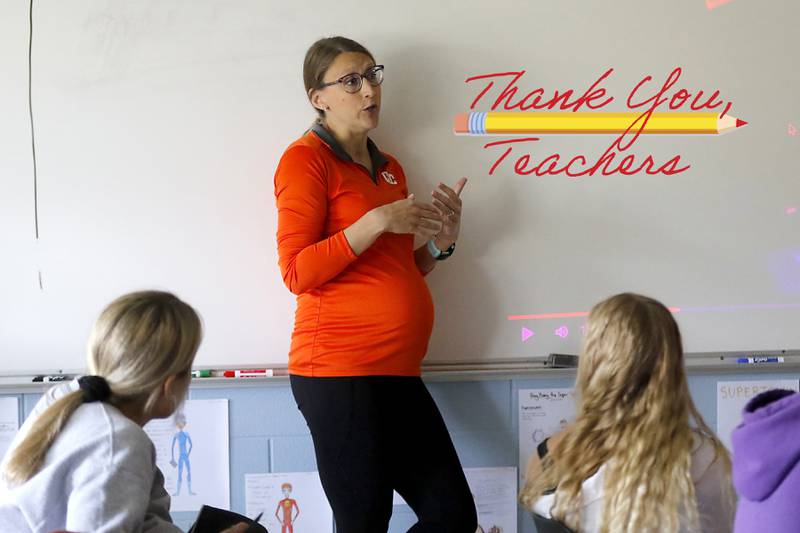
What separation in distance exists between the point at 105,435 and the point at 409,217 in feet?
3.22

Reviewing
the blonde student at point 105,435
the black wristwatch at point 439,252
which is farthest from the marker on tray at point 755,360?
the blonde student at point 105,435

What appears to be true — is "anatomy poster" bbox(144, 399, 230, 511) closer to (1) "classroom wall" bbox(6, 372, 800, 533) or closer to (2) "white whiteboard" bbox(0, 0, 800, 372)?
(1) "classroom wall" bbox(6, 372, 800, 533)

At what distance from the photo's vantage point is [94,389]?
1362 millimetres

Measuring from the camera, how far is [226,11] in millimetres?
2322

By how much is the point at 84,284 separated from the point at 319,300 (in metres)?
0.71

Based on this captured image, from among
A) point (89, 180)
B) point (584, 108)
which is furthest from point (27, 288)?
point (584, 108)

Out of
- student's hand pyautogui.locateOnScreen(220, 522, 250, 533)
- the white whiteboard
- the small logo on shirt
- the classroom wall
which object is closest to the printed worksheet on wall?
the classroom wall

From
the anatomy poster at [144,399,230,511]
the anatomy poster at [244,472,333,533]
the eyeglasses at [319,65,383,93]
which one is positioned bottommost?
the anatomy poster at [244,472,333,533]

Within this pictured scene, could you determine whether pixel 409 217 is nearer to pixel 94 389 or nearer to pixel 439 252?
pixel 439 252

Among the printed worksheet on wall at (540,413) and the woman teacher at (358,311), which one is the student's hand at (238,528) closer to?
the woman teacher at (358,311)

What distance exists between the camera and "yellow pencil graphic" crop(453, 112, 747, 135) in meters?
2.42

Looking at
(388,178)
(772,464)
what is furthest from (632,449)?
(388,178)

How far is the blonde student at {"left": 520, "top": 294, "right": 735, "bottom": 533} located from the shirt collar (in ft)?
2.84

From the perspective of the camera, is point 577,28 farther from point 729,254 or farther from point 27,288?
point 27,288
